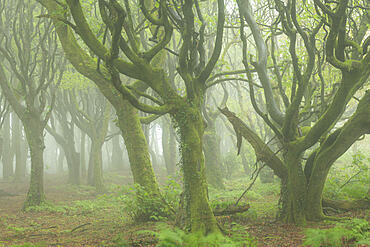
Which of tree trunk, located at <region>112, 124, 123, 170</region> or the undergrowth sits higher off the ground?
tree trunk, located at <region>112, 124, 123, 170</region>

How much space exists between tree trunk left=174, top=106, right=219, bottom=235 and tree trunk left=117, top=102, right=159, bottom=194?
2341mm

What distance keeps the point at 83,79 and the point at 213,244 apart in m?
14.6

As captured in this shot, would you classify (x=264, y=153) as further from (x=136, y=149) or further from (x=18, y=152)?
(x=18, y=152)

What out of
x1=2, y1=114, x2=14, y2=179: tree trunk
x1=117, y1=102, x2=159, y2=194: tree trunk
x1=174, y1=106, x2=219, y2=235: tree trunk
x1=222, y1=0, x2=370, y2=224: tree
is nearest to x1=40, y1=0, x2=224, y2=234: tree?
x1=174, y1=106, x2=219, y2=235: tree trunk

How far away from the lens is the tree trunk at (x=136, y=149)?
822cm

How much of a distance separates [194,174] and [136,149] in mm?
2860

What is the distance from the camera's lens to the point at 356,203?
6.93m

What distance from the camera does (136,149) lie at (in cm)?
838

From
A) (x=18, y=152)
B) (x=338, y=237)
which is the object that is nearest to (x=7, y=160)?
(x=18, y=152)

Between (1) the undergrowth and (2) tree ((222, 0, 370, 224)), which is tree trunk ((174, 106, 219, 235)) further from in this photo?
(1) the undergrowth

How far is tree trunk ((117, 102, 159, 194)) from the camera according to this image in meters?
8.22

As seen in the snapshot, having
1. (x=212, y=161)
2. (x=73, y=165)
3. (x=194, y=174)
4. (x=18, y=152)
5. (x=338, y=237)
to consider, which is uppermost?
(x=18, y=152)

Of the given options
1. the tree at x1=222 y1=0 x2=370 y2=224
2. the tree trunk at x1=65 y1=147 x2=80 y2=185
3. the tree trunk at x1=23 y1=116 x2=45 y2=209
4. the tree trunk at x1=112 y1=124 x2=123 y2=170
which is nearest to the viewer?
the tree at x1=222 y1=0 x2=370 y2=224

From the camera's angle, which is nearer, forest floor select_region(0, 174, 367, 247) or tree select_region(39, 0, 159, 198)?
forest floor select_region(0, 174, 367, 247)
